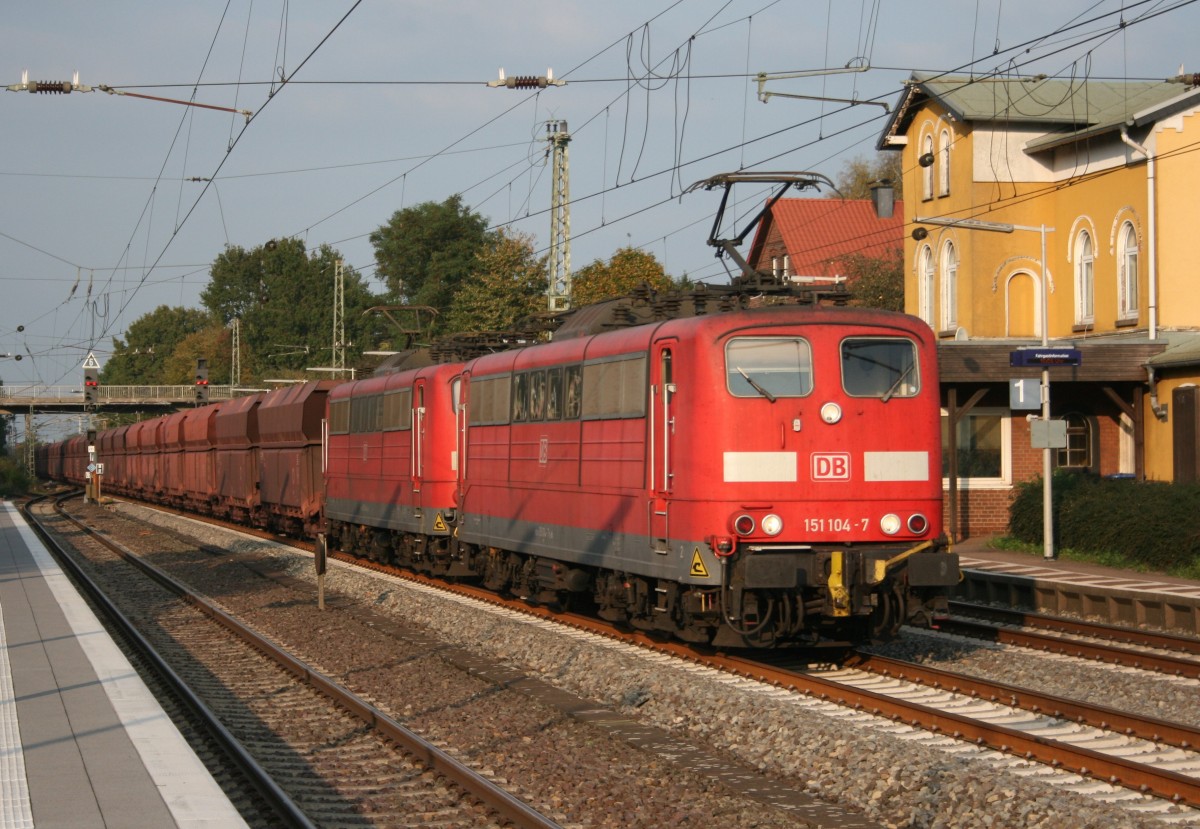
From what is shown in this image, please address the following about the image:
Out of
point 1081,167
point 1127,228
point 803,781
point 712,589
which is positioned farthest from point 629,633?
point 1081,167

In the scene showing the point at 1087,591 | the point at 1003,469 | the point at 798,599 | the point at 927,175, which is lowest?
the point at 1087,591

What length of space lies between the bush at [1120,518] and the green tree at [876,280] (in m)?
28.9

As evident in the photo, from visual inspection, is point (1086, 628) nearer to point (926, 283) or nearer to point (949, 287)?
point (949, 287)

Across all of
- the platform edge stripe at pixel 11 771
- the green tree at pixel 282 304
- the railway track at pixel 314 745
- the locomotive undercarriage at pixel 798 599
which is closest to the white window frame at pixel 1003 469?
the locomotive undercarriage at pixel 798 599

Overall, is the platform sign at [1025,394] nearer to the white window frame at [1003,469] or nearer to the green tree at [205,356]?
the white window frame at [1003,469]

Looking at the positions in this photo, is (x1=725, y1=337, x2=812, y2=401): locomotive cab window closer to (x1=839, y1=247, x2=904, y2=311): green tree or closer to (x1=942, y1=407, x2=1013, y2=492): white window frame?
(x1=942, y1=407, x2=1013, y2=492): white window frame

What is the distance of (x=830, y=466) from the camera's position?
13.1 m

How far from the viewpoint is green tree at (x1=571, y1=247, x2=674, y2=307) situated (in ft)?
198

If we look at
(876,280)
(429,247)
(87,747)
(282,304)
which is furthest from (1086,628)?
(282,304)

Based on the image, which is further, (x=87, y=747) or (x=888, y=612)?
→ (x=888, y=612)

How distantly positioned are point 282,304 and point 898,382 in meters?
103

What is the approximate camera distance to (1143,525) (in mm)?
22141

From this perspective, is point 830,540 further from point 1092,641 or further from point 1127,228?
point 1127,228

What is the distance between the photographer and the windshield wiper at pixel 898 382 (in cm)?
1338
